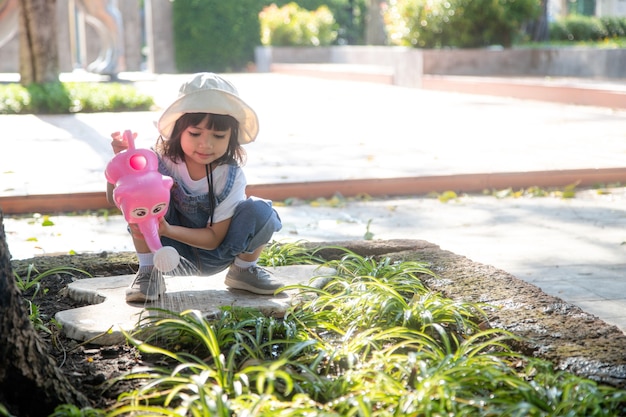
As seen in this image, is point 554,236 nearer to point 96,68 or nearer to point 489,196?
point 489,196

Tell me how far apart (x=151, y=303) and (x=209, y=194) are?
45cm

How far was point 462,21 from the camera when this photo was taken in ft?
57.8

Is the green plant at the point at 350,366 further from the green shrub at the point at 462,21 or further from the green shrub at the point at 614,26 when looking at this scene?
the green shrub at the point at 614,26

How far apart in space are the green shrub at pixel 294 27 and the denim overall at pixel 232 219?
74.2 feet

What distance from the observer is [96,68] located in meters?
21.1

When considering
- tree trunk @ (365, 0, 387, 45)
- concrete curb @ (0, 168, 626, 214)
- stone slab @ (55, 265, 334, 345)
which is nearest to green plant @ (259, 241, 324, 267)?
stone slab @ (55, 265, 334, 345)

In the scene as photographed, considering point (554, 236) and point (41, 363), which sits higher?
point (41, 363)

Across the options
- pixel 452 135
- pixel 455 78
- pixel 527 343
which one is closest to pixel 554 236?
pixel 527 343

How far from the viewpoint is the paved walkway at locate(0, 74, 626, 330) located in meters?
4.63

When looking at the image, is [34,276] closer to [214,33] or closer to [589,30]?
[214,33]

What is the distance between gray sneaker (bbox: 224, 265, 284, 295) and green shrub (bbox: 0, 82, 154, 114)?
30.8 feet

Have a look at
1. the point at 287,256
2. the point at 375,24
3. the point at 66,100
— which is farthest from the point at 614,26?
the point at 287,256

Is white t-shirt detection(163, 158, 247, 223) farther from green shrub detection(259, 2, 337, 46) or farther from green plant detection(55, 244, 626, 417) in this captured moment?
green shrub detection(259, 2, 337, 46)

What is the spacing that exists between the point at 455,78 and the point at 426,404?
14.6 metres
